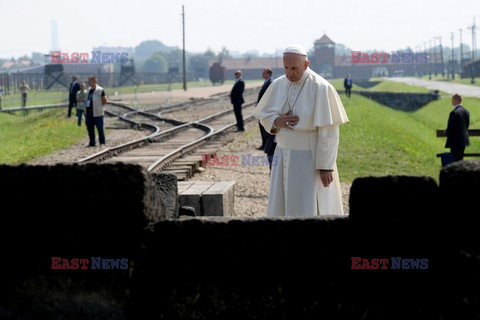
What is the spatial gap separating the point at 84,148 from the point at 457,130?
906cm

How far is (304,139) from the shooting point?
5734 mm

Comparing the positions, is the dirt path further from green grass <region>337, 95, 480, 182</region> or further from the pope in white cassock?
the pope in white cassock

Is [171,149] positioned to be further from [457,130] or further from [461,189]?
[461,189]

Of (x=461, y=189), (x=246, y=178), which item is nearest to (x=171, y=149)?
(x=246, y=178)

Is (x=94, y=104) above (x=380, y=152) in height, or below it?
above

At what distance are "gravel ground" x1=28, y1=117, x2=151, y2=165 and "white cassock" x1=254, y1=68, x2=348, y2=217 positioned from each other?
859cm

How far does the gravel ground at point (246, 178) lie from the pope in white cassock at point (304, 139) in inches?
88.4

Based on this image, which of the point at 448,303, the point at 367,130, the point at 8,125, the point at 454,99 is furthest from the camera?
the point at 8,125

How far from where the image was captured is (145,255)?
3100 millimetres

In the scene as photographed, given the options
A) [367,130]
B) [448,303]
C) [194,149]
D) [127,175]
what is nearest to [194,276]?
[127,175]

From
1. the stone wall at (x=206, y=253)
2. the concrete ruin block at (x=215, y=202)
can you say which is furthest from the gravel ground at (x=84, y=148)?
the stone wall at (x=206, y=253)

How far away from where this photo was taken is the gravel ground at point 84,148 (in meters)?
18.2

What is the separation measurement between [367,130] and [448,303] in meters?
22.6

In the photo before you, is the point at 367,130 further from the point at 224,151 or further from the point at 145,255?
the point at 145,255
